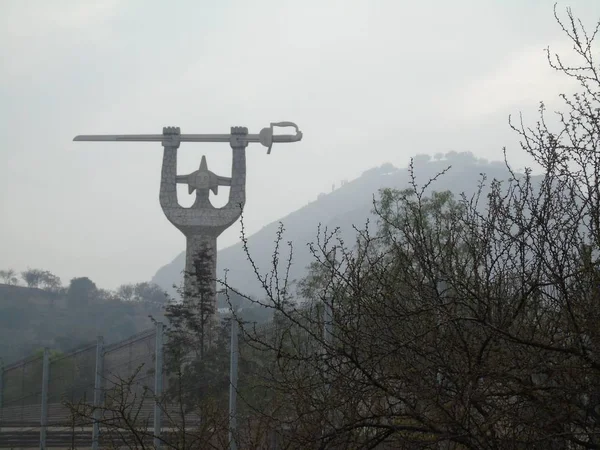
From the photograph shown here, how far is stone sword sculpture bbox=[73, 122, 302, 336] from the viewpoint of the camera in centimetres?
2572

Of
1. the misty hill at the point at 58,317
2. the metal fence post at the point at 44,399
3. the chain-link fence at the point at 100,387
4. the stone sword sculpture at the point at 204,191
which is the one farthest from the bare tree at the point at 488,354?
the misty hill at the point at 58,317

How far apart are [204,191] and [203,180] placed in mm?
325

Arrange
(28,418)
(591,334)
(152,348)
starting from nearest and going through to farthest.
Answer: (591,334)
(152,348)
(28,418)

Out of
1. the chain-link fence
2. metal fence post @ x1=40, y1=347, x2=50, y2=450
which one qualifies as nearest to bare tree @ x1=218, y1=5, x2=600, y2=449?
the chain-link fence

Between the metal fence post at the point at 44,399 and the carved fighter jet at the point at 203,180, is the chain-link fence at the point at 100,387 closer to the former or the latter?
the metal fence post at the point at 44,399

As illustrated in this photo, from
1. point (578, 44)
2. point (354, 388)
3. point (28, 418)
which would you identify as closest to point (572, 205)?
point (578, 44)

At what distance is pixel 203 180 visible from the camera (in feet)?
85.2

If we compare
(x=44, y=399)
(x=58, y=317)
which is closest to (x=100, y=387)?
(x=44, y=399)

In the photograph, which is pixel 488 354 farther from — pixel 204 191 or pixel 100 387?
pixel 204 191

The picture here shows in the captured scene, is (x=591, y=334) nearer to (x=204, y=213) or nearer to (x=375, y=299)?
(x=375, y=299)

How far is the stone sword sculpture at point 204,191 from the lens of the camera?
25719 mm

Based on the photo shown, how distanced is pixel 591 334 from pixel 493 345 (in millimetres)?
549

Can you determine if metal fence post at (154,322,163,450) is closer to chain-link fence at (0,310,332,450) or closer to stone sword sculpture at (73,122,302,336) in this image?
chain-link fence at (0,310,332,450)

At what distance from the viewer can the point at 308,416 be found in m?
5.15
